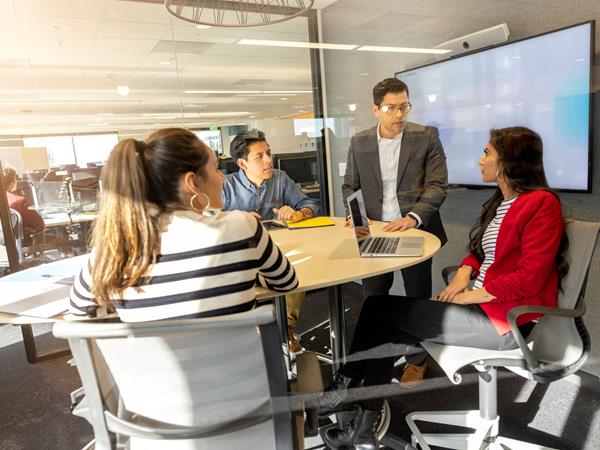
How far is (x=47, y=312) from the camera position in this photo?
1.37m

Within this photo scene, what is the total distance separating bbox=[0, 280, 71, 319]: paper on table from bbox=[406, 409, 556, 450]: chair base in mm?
1436

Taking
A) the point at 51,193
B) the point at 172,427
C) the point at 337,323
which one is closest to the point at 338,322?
the point at 337,323

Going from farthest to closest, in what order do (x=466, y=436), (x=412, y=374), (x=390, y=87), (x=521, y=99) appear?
(x=390, y=87) < (x=412, y=374) < (x=521, y=99) < (x=466, y=436)

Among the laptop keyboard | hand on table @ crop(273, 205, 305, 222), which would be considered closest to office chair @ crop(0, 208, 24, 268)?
hand on table @ crop(273, 205, 305, 222)

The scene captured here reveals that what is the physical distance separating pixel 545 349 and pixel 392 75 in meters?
2.23

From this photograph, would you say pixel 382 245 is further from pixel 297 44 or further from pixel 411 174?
pixel 297 44

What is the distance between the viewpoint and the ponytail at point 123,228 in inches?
41.3

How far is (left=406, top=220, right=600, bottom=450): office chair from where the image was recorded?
1473 millimetres

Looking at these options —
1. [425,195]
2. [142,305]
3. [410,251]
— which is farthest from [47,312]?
[425,195]

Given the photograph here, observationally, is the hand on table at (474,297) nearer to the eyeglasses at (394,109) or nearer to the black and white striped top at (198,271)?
the black and white striped top at (198,271)

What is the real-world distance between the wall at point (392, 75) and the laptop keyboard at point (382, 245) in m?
0.98

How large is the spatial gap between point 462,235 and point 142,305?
7.55ft

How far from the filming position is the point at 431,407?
87.3 inches

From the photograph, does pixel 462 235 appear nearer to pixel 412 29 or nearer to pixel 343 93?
pixel 412 29
